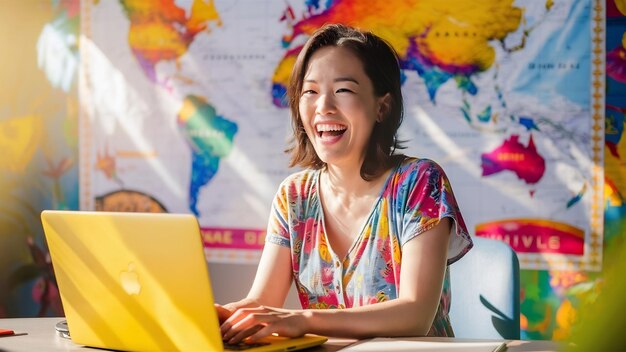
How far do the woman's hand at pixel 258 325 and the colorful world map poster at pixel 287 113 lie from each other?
1.75 m

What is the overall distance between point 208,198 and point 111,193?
42 centimetres

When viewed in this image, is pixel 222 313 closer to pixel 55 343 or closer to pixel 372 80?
pixel 55 343

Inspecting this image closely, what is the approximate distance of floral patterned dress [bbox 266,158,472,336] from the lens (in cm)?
153

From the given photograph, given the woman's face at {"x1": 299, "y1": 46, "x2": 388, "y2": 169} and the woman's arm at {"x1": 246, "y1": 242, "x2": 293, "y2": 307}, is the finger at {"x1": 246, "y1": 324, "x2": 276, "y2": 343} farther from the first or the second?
the woman's face at {"x1": 299, "y1": 46, "x2": 388, "y2": 169}

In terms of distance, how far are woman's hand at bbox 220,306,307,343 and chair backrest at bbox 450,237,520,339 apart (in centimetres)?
60

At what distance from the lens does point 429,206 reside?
1.51 meters

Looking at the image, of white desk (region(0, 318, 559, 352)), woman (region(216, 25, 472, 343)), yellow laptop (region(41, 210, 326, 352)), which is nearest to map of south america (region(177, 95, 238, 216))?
woman (region(216, 25, 472, 343))

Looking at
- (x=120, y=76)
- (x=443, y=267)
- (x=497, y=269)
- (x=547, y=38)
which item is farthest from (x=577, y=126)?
(x=120, y=76)

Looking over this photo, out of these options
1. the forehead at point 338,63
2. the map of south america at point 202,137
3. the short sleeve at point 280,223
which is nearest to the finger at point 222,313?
the short sleeve at point 280,223

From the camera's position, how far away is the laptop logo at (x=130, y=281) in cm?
109

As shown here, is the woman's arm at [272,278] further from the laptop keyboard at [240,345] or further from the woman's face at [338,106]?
the laptop keyboard at [240,345]

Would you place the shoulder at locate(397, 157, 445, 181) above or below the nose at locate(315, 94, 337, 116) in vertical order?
below

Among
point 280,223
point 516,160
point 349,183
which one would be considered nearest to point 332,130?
point 349,183

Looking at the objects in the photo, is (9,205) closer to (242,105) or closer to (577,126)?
(242,105)
